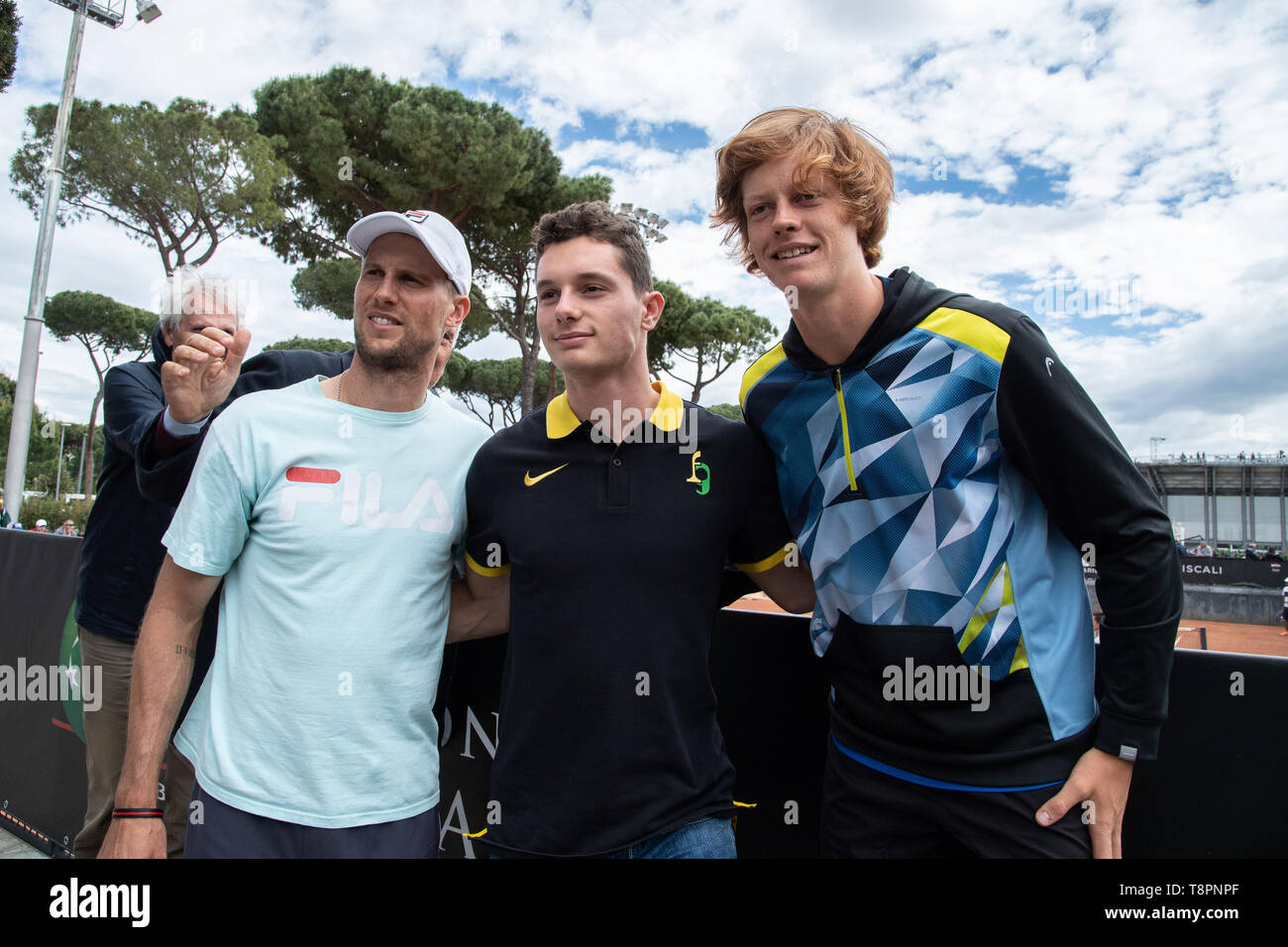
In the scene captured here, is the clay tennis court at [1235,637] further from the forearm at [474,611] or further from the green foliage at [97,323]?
the green foliage at [97,323]

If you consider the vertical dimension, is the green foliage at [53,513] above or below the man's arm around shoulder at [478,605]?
above

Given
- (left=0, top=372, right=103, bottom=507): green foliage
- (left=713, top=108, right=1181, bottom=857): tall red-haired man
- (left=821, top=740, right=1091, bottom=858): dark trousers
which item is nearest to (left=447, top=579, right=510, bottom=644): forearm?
(left=713, top=108, right=1181, bottom=857): tall red-haired man

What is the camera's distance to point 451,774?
291 cm

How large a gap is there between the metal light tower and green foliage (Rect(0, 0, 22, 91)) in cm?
549

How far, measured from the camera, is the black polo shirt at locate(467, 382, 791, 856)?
5.92ft

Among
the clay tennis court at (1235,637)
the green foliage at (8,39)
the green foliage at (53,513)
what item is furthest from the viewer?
the green foliage at (53,513)

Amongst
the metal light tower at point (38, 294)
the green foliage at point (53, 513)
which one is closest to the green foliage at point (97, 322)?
the green foliage at point (53, 513)

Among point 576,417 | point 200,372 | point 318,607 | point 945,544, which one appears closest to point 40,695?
point 200,372

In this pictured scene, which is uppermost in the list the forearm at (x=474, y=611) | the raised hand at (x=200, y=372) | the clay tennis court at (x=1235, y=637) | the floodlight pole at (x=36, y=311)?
the floodlight pole at (x=36, y=311)

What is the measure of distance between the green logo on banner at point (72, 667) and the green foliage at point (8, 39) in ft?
31.2

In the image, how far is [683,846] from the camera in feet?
5.82

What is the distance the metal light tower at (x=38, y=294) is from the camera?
44.9 feet

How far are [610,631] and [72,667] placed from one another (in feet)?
12.1
